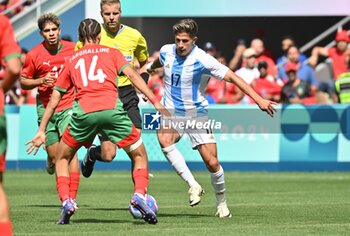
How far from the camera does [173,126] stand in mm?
13125

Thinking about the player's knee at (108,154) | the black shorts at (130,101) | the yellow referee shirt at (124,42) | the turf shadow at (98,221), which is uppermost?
the yellow referee shirt at (124,42)

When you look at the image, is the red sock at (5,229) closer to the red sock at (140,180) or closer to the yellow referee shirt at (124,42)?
the red sock at (140,180)

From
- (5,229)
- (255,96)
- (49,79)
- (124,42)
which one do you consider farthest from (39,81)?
(5,229)

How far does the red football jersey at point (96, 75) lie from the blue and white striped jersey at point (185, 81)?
1.89 meters

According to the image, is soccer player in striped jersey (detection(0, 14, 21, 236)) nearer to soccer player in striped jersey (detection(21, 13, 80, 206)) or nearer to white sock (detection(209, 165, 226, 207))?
white sock (detection(209, 165, 226, 207))

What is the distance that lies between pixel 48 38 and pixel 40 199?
2.69m

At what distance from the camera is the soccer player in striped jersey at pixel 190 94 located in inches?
505

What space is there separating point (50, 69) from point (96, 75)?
2.87 metres

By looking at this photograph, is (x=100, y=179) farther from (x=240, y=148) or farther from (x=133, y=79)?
(x=133, y=79)

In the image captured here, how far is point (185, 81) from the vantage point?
1316 cm

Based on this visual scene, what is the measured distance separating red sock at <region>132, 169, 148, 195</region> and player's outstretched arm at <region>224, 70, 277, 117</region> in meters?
1.49

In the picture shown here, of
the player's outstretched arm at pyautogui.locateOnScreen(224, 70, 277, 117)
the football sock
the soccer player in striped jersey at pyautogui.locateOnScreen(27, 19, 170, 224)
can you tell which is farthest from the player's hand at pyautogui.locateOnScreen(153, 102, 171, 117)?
the football sock

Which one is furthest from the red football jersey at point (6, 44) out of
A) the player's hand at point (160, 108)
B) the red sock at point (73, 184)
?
the red sock at point (73, 184)

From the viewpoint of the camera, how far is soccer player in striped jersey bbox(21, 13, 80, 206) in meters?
13.7
